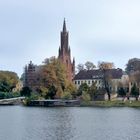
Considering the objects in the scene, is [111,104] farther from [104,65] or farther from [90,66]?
[90,66]

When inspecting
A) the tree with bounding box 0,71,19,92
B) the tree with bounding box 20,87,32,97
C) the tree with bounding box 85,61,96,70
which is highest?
the tree with bounding box 85,61,96,70

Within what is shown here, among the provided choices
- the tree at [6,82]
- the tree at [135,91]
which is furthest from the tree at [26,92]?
the tree at [135,91]

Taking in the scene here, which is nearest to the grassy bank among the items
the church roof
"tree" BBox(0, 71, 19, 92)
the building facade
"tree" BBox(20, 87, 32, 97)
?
the building facade

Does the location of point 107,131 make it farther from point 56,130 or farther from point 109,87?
point 109,87

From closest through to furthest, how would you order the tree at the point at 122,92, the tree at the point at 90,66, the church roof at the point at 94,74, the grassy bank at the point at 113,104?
1. the grassy bank at the point at 113,104
2. the tree at the point at 122,92
3. the church roof at the point at 94,74
4. the tree at the point at 90,66

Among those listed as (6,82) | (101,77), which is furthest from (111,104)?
(6,82)

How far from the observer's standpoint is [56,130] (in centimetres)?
6291

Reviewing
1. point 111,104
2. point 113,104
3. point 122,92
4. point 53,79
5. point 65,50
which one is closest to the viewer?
point 113,104

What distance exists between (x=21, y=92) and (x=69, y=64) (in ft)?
91.9

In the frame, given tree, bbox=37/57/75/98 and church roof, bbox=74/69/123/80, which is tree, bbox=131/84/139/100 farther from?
church roof, bbox=74/69/123/80

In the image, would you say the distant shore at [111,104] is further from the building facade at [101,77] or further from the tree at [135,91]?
the building facade at [101,77]

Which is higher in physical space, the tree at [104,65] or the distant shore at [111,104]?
the tree at [104,65]

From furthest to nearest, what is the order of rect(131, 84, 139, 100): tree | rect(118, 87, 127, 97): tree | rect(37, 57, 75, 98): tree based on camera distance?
rect(118, 87, 127, 97): tree → rect(37, 57, 75, 98): tree → rect(131, 84, 139, 100): tree

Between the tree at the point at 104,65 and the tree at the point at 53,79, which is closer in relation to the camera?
the tree at the point at 53,79
